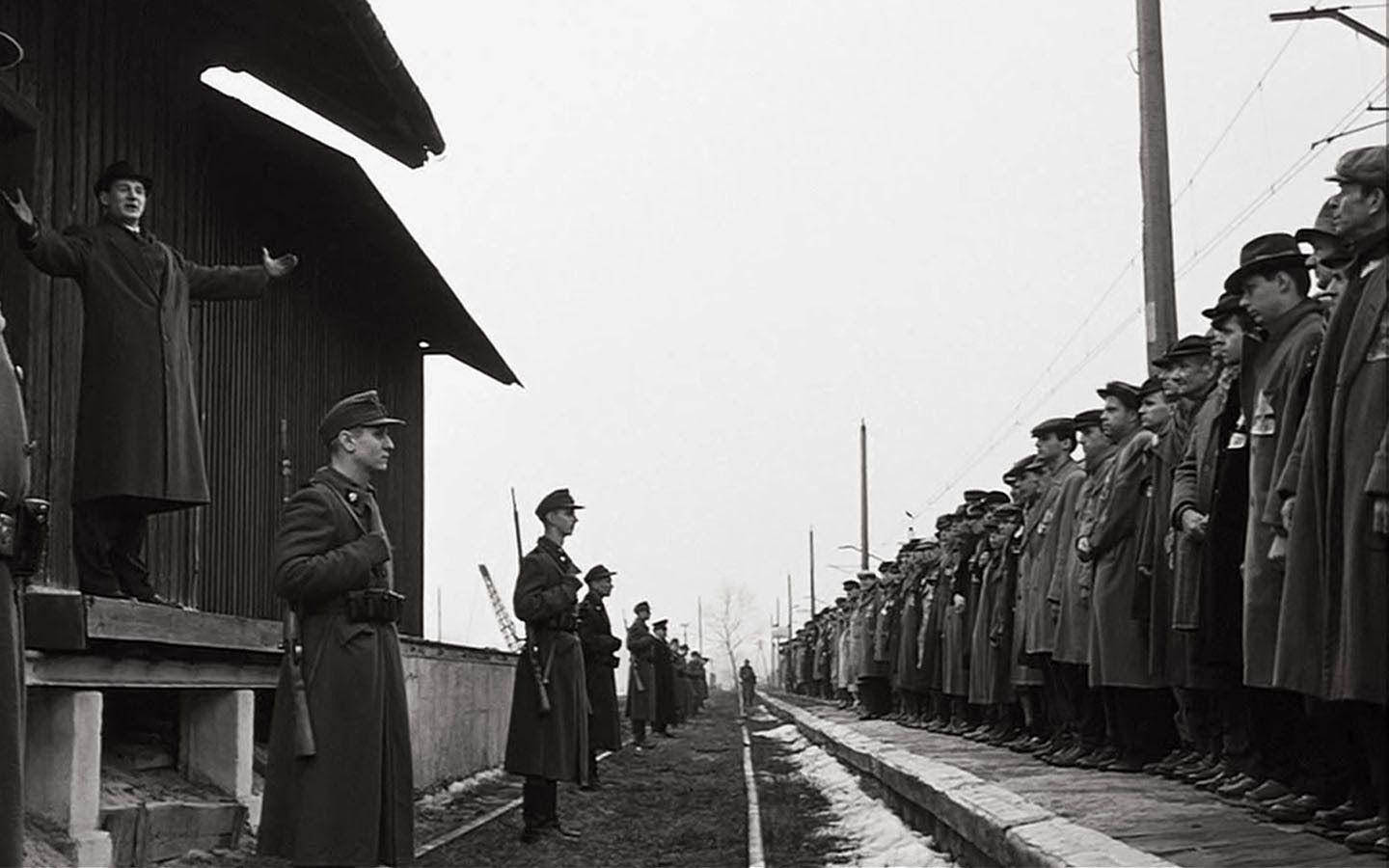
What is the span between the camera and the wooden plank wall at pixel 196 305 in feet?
27.9

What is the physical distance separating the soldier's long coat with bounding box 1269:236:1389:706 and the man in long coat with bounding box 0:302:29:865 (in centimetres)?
363

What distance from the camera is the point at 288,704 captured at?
21.3ft

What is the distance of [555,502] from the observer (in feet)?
37.4

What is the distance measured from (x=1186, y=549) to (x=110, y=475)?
15.0 feet

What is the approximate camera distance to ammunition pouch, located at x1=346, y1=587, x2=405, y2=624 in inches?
261

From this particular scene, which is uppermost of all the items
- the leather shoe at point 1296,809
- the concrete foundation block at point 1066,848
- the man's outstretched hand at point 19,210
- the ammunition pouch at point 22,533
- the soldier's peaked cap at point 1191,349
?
the man's outstretched hand at point 19,210

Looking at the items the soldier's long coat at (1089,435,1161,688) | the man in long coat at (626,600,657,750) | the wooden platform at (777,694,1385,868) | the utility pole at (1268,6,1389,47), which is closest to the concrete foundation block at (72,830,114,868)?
the wooden platform at (777,694,1385,868)

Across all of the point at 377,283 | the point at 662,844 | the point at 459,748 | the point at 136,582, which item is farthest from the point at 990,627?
the point at 136,582

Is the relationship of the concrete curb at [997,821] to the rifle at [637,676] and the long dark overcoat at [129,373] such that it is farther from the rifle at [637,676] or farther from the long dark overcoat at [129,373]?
the rifle at [637,676]

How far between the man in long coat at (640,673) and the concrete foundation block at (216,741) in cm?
1578

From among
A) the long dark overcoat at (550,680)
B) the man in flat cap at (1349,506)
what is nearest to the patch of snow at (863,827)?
the long dark overcoat at (550,680)

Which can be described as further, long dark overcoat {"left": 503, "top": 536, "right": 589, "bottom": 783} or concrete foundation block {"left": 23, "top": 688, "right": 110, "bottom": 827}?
long dark overcoat {"left": 503, "top": 536, "right": 589, "bottom": 783}

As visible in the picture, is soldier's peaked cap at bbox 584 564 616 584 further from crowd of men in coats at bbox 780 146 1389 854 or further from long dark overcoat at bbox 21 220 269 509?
long dark overcoat at bbox 21 220 269 509

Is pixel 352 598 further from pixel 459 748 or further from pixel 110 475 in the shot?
pixel 459 748
